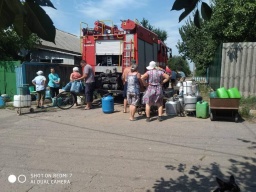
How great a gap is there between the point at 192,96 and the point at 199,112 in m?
0.58

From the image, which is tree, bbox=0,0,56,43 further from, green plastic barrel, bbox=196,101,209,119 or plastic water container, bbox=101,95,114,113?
plastic water container, bbox=101,95,114,113

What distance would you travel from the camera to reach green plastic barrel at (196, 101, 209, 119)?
8.69 meters

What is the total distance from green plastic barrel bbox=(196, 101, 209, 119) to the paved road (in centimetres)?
25

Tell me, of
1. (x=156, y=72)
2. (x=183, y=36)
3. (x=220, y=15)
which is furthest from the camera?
Answer: (x=183, y=36)

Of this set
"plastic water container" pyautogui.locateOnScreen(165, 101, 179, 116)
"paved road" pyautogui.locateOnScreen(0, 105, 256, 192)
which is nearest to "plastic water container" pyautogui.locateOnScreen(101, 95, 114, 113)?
→ "paved road" pyautogui.locateOnScreen(0, 105, 256, 192)

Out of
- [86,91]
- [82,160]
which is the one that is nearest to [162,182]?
[82,160]

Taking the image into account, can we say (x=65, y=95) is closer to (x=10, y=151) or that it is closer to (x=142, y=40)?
(x=142, y=40)

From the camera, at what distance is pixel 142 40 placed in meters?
12.6

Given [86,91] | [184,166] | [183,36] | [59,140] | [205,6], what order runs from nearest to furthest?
[205,6], [184,166], [59,140], [86,91], [183,36]

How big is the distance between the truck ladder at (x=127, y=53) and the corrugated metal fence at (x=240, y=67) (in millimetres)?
3487

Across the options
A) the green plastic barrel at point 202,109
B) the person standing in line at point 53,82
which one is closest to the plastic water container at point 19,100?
the person standing in line at point 53,82

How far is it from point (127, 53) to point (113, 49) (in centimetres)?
66

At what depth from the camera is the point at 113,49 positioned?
480 inches

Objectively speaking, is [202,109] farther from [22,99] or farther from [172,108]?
[22,99]
